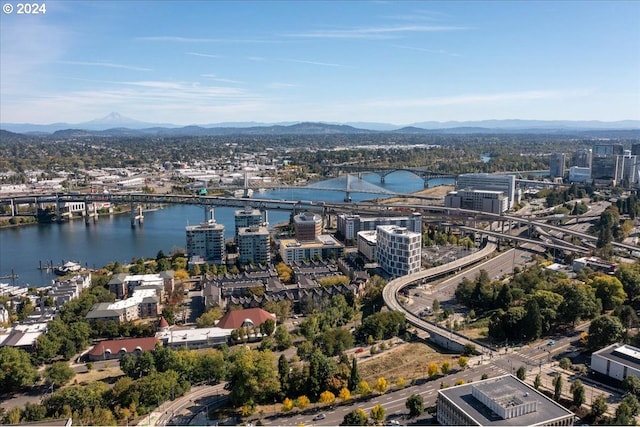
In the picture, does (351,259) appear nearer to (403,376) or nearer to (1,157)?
(403,376)

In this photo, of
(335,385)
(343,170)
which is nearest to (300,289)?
(335,385)

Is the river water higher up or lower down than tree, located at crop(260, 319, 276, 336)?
lower down

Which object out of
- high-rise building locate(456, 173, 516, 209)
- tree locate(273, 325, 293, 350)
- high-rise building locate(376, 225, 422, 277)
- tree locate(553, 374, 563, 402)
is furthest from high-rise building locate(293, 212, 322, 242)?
high-rise building locate(456, 173, 516, 209)

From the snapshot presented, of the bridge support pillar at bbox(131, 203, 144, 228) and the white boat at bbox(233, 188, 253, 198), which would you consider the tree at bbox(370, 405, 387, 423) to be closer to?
the bridge support pillar at bbox(131, 203, 144, 228)

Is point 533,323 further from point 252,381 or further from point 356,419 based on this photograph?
point 252,381

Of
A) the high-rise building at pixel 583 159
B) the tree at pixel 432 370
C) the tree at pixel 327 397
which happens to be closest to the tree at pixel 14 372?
→ the tree at pixel 327 397

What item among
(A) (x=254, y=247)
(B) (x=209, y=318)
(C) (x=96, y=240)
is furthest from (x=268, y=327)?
(C) (x=96, y=240)

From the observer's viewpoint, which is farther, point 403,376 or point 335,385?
point 403,376
